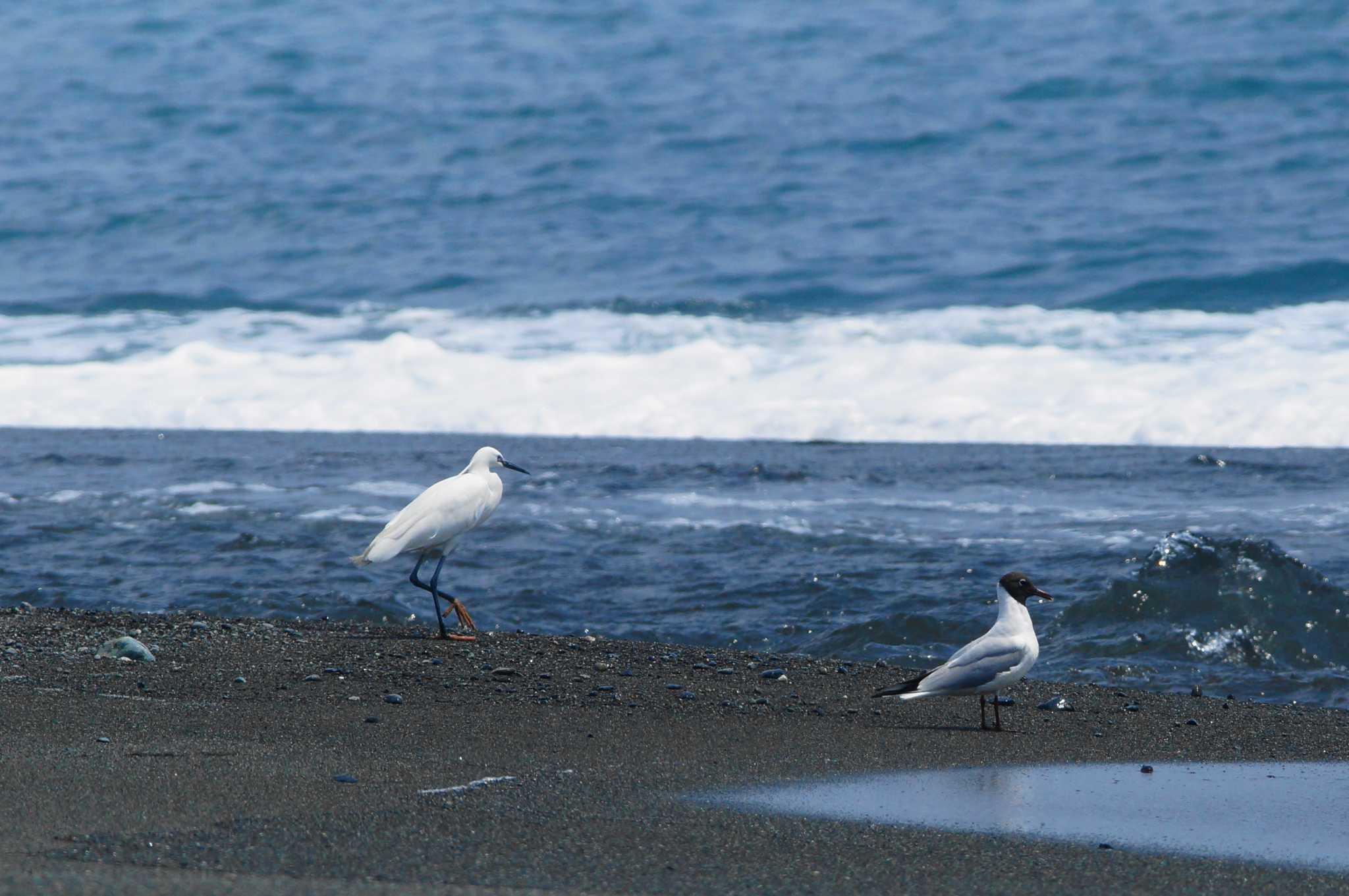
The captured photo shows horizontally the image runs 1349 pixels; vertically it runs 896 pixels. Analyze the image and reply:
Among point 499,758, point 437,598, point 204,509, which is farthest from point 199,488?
point 499,758

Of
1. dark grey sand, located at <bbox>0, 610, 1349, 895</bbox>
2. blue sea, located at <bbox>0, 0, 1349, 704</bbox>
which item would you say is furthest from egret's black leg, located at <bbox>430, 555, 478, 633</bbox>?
blue sea, located at <bbox>0, 0, 1349, 704</bbox>

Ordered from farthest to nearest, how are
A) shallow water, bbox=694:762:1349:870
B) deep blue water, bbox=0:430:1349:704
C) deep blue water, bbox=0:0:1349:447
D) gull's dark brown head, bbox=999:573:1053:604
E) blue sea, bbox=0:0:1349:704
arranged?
deep blue water, bbox=0:0:1349:447 < blue sea, bbox=0:0:1349:704 < deep blue water, bbox=0:430:1349:704 < gull's dark brown head, bbox=999:573:1053:604 < shallow water, bbox=694:762:1349:870

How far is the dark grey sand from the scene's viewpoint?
10.4 feet

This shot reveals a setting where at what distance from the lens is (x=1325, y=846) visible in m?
3.58

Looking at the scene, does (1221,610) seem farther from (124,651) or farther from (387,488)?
(387,488)

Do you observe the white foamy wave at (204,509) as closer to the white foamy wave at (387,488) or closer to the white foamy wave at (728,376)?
the white foamy wave at (387,488)

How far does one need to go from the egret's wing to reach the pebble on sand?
3.92 feet

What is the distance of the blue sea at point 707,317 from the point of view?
737cm

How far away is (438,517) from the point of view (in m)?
6.78

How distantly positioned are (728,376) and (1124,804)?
32.9ft

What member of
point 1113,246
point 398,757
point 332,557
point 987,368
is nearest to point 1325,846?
point 398,757

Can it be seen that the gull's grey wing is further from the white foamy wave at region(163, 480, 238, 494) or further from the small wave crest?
the white foamy wave at region(163, 480, 238, 494)

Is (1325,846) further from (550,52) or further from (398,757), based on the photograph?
(550,52)

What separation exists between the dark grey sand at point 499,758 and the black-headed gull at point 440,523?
339 mm
